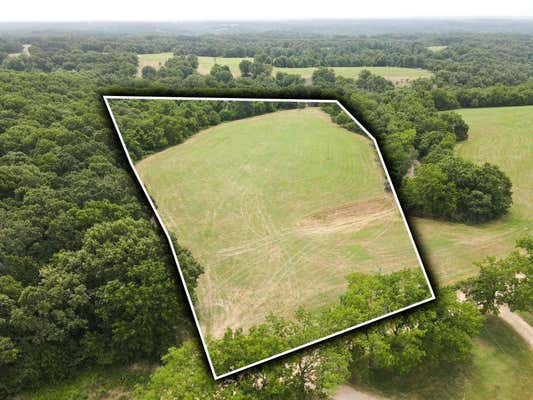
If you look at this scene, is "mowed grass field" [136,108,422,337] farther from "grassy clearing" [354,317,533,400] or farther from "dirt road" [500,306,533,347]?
"dirt road" [500,306,533,347]

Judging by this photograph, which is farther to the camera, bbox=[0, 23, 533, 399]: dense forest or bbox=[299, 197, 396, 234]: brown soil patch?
bbox=[0, 23, 533, 399]: dense forest

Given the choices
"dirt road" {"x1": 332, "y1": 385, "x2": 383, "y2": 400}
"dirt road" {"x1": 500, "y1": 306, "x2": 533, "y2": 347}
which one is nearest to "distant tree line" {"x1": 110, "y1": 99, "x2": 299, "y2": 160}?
"dirt road" {"x1": 332, "y1": 385, "x2": 383, "y2": 400}

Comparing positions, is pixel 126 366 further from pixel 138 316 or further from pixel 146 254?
pixel 146 254

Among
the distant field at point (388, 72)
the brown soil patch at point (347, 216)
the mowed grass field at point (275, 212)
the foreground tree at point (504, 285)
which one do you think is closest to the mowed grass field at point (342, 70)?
the distant field at point (388, 72)

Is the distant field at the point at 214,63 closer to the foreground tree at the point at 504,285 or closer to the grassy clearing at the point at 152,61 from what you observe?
the grassy clearing at the point at 152,61

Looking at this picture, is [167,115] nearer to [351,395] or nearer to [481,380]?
[351,395]

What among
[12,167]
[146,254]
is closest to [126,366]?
[146,254]
